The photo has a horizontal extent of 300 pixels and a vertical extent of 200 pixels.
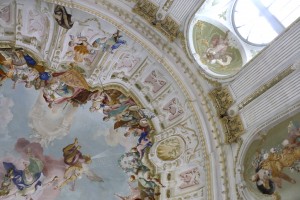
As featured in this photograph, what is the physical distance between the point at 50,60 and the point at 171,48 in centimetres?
320

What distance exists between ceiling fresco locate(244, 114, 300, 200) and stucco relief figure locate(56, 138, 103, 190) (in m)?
4.73

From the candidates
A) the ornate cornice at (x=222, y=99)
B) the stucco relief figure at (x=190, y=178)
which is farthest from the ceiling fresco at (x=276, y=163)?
the stucco relief figure at (x=190, y=178)

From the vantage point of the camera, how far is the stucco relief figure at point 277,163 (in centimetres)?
745

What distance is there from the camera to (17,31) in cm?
911

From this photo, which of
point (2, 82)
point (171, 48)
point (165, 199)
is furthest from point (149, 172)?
point (2, 82)

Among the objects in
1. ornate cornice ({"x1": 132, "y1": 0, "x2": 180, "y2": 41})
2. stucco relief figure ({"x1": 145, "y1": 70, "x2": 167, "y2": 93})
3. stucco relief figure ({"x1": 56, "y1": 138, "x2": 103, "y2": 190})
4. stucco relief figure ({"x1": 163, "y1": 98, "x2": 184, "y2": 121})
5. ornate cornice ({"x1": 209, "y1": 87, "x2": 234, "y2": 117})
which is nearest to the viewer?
ornate cornice ({"x1": 132, "y1": 0, "x2": 180, "y2": 41})

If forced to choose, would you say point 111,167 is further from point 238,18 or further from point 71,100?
point 238,18

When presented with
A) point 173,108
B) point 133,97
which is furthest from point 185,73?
point 133,97

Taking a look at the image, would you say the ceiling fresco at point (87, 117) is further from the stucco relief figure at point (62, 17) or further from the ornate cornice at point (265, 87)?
the ornate cornice at point (265, 87)

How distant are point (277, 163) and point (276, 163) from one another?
3 centimetres

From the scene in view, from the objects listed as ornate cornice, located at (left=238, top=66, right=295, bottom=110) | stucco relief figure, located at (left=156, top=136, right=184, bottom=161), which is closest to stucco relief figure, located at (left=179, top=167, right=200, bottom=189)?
stucco relief figure, located at (left=156, top=136, right=184, bottom=161)

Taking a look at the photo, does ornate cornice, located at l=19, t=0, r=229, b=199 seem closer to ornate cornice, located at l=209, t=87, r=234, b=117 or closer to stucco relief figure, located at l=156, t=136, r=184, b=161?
ornate cornice, located at l=209, t=87, r=234, b=117

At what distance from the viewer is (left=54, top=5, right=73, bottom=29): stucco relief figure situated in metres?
8.78

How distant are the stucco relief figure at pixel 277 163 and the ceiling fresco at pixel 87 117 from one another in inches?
64.2
